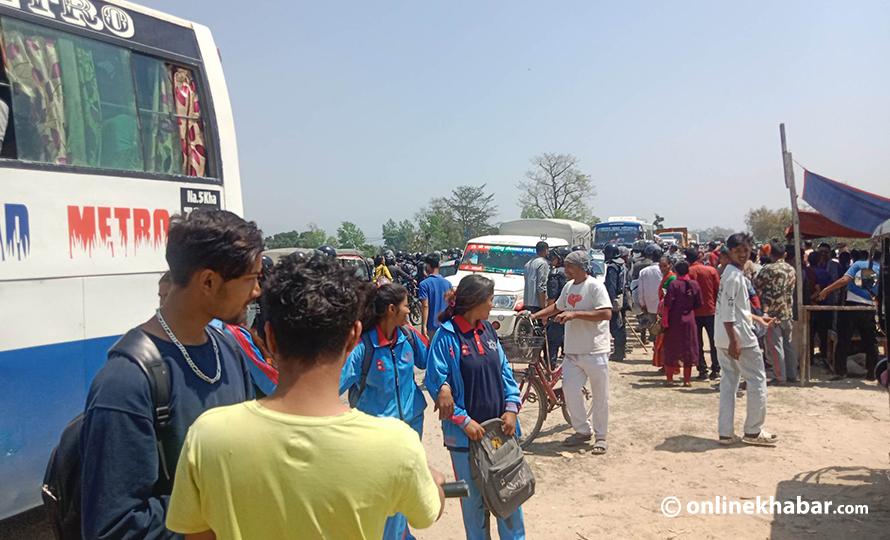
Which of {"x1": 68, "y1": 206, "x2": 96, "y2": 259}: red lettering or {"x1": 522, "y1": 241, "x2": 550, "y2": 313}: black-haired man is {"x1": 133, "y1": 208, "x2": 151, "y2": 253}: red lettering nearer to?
{"x1": 68, "y1": 206, "x2": 96, "y2": 259}: red lettering

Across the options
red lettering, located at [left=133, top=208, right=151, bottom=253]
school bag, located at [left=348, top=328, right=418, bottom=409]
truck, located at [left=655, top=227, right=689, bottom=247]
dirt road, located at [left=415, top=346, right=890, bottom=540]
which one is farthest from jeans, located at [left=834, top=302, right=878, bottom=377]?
truck, located at [left=655, top=227, right=689, bottom=247]

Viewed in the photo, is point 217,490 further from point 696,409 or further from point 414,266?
point 414,266

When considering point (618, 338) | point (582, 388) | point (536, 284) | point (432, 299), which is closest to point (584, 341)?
point (582, 388)

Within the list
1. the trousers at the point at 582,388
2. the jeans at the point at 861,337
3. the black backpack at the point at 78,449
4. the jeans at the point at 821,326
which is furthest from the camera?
the jeans at the point at 821,326

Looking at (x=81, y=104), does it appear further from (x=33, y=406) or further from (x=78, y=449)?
(x=78, y=449)

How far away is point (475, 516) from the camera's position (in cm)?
382

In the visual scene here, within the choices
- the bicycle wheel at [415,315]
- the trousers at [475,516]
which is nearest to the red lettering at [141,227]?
the trousers at [475,516]

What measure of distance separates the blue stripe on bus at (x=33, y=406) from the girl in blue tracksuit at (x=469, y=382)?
2.52 m

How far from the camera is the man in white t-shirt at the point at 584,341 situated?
19.7 ft

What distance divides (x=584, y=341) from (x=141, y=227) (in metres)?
4.17

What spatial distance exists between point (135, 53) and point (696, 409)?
7.48 m

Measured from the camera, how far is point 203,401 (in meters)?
1.85

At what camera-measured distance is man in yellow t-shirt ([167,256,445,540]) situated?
1.45 metres

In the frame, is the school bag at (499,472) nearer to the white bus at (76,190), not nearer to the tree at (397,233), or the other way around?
the white bus at (76,190)
